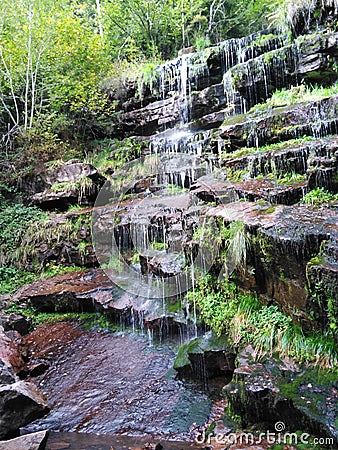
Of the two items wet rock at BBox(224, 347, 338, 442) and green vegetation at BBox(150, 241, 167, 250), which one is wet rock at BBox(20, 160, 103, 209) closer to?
green vegetation at BBox(150, 241, 167, 250)

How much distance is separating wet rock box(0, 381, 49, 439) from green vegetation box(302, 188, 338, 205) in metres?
4.76

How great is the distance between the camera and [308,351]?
131 inches

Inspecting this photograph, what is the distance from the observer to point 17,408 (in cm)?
378

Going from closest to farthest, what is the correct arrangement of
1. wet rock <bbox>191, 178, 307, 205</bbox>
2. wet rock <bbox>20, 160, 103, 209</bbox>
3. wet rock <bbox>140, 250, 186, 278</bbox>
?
wet rock <bbox>191, 178, 307, 205</bbox> → wet rock <bbox>140, 250, 186, 278</bbox> → wet rock <bbox>20, 160, 103, 209</bbox>

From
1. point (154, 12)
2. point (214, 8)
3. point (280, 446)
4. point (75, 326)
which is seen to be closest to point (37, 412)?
point (75, 326)

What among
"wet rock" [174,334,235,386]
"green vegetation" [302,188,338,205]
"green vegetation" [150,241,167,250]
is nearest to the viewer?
"wet rock" [174,334,235,386]

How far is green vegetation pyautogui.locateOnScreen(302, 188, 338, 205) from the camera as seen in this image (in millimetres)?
4809

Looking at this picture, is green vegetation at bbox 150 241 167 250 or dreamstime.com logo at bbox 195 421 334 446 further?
green vegetation at bbox 150 241 167 250

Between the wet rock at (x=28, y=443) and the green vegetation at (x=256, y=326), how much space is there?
242cm

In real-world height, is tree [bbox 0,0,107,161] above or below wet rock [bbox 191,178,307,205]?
above

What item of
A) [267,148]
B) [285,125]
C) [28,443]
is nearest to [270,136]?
[285,125]

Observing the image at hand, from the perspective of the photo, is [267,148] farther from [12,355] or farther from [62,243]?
[12,355]

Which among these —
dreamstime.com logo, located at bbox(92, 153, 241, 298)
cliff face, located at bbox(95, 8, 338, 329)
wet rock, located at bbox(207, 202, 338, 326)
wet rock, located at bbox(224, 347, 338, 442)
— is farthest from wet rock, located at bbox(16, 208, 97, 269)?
wet rock, located at bbox(224, 347, 338, 442)

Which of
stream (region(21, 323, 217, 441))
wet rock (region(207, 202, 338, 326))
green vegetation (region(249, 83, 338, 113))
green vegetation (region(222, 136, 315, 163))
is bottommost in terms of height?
stream (region(21, 323, 217, 441))
